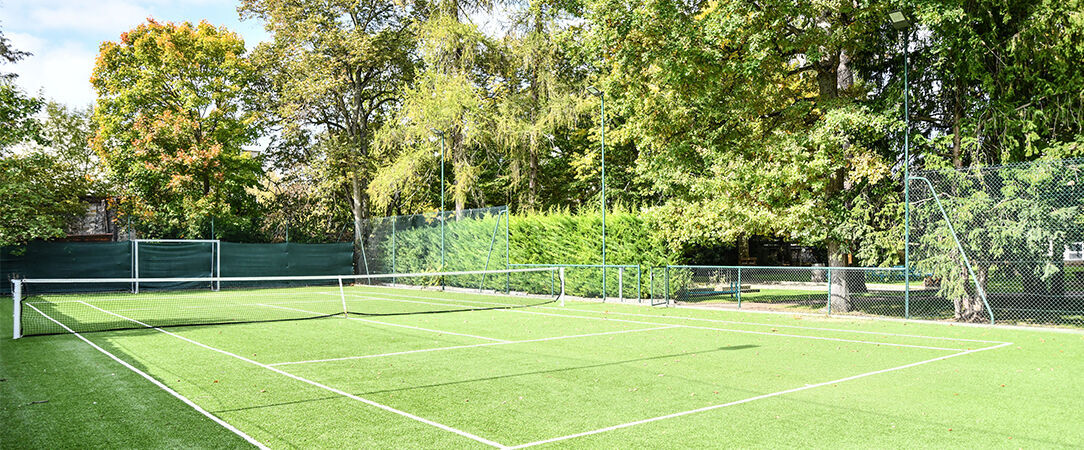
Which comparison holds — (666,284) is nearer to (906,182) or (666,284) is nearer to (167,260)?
(906,182)

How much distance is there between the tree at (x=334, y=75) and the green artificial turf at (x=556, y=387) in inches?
840

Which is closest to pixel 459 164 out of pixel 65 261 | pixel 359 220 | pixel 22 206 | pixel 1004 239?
pixel 359 220

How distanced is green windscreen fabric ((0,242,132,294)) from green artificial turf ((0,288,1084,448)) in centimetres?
1665

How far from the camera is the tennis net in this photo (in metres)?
16.0

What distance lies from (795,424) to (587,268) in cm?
1625

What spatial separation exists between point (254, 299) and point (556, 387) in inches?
728

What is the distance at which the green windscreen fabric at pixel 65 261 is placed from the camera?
86.0 ft

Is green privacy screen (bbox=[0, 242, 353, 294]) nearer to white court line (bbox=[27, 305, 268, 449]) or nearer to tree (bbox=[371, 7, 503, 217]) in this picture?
tree (bbox=[371, 7, 503, 217])

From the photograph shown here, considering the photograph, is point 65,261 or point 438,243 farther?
point 438,243

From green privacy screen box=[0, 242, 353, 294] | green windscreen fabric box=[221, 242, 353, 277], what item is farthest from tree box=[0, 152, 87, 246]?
green windscreen fabric box=[221, 242, 353, 277]

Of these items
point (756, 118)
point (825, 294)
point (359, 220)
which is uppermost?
point (756, 118)

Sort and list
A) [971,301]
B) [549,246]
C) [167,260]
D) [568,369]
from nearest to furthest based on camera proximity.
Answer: [568,369] < [971,301] < [549,246] < [167,260]

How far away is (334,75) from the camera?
3481 cm

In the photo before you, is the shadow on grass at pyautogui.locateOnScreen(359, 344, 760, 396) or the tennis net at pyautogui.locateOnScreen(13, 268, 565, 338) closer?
the shadow on grass at pyautogui.locateOnScreen(359, 344, 760, 396)
